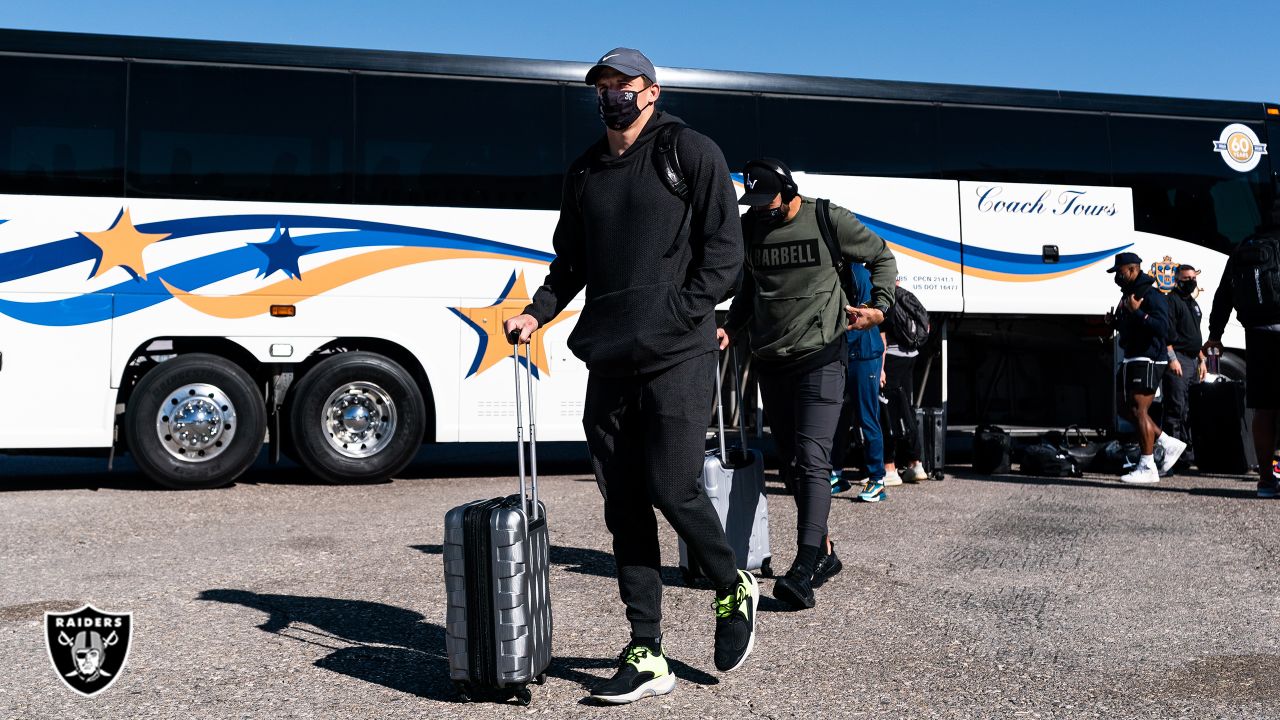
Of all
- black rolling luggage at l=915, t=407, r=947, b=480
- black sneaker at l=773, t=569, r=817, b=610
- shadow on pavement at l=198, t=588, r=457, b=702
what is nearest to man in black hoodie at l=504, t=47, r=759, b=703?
shadow on pavement at l=198, t=588, r=457, b=702

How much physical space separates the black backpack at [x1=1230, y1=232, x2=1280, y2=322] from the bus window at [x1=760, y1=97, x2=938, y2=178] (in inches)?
126

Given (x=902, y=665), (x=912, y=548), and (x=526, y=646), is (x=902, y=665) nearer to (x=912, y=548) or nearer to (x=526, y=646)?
(x=526, y=646)

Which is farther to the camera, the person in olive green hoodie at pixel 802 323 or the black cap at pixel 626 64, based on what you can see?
the person in olive green hoodie at pixel 802 323

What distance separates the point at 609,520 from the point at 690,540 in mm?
267

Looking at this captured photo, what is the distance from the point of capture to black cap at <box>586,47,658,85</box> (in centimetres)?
411

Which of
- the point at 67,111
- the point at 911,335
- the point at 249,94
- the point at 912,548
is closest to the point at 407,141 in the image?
the point at 249,94

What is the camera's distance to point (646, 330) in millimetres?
4012

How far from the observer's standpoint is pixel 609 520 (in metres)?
4.23

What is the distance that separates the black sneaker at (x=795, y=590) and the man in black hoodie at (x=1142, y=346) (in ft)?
19.1

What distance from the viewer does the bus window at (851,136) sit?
11430mm

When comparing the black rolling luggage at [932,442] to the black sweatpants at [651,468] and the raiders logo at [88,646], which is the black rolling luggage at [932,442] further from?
the raiders logo at [88,646]

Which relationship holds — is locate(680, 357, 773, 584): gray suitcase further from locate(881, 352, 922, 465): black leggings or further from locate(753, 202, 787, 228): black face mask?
locate(881, 352, 922, 465): black leggings

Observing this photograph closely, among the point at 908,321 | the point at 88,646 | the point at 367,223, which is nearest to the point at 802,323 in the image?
the point at 88,646

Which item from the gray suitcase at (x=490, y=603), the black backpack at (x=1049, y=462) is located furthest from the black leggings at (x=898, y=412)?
the gray suitcase at (x=490, y=603)
